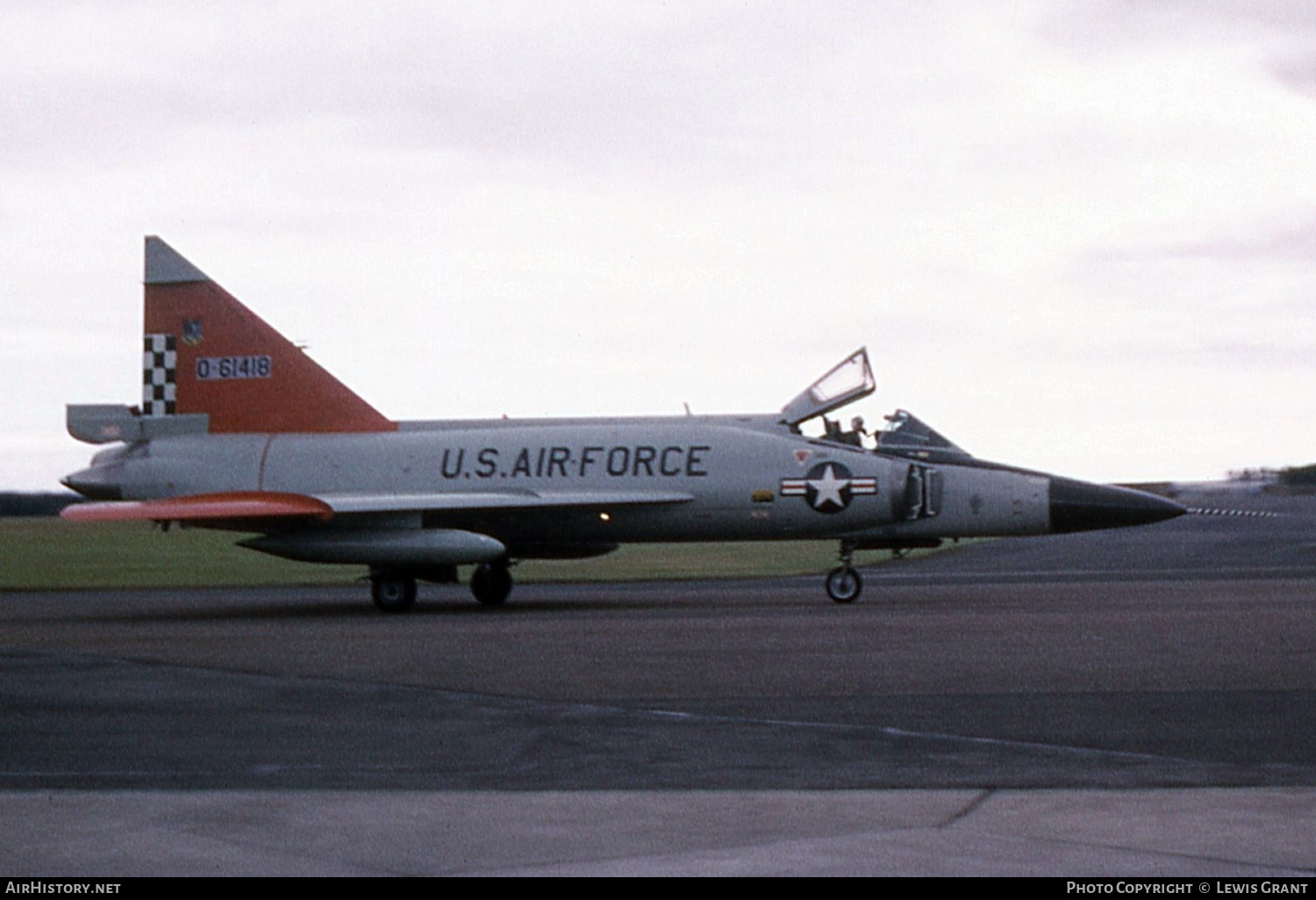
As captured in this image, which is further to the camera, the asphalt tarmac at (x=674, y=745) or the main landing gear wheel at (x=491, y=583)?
the main landing gear wheel at (x=491, y=583)

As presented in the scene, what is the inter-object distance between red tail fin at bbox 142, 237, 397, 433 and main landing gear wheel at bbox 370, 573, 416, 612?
3.09 meters

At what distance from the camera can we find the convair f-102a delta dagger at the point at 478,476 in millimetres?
22516

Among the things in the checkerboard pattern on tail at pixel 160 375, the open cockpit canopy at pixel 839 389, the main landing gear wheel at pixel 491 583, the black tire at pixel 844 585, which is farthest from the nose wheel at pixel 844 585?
the checkerboard pattern on tail at pixel 160 375

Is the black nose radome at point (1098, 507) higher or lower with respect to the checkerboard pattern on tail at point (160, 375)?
lower

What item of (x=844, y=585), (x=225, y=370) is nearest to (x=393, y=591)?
(x=225, y=370)

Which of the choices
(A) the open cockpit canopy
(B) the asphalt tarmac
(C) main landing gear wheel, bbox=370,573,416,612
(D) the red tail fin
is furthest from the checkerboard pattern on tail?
(A) the open cockpit canopy

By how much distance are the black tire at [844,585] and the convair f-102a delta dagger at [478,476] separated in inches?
0.9

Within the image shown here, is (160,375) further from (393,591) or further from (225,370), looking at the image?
(393,591)

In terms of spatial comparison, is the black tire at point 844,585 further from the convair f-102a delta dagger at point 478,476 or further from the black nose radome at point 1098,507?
the black nose radome at point 1098,507

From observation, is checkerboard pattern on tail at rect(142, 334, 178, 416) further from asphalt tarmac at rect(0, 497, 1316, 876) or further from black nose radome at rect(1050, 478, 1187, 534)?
black nose radome at rect(1050, 478, 1187, 534)

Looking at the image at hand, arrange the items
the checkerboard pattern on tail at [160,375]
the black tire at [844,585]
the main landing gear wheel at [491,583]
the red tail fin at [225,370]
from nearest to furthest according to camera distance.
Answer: the black tire at [844,585]
the main landing gear wheel at [491,583]
the red tail fin at [225,370]
the checkerboard pattern on tail at [160,375]

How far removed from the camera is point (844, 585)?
21.9 metres

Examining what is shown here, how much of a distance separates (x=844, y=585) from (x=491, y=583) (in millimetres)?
4817
